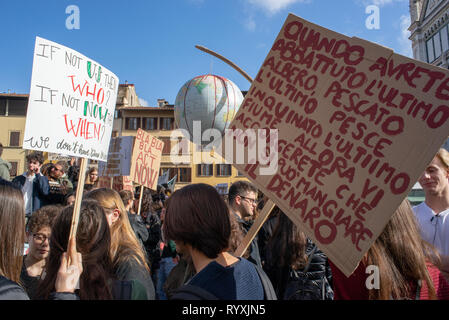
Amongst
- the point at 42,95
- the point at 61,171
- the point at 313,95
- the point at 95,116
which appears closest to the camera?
the point at 313,95

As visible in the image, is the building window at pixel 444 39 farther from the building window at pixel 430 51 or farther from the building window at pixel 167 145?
the building window at pixel 167 145

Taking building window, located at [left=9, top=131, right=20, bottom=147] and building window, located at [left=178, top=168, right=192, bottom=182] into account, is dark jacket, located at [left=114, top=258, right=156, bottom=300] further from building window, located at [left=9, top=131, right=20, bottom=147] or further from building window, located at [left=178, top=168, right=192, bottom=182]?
building window, located at [left=9, top=131, right=20, bottom=147]

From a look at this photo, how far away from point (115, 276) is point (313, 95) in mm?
1528

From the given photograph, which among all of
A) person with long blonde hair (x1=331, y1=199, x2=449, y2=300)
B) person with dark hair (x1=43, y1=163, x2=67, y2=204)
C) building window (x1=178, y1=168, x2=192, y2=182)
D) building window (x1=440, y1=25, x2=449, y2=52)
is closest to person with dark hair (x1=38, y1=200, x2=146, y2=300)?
person with long blonde hair (x1=331, y1=199, x2=449, y2=300)

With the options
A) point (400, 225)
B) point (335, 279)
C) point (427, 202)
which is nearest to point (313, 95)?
point (400, 225)

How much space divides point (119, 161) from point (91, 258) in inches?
201

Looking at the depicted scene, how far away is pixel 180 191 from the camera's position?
67.8 inches

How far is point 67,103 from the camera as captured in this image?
2.30m

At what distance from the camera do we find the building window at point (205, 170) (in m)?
33.0

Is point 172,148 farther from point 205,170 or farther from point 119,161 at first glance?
point 119,161

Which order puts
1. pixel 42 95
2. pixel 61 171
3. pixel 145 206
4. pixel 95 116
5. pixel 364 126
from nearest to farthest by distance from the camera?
pixel 364 126
pixel 42 95
pixel 95 116
pixel 61 171
pixel 145 206

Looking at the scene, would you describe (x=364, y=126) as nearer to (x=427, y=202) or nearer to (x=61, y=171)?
(x=427, y=202)

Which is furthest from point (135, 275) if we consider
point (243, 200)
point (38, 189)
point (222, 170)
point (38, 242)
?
point (222, 170)
